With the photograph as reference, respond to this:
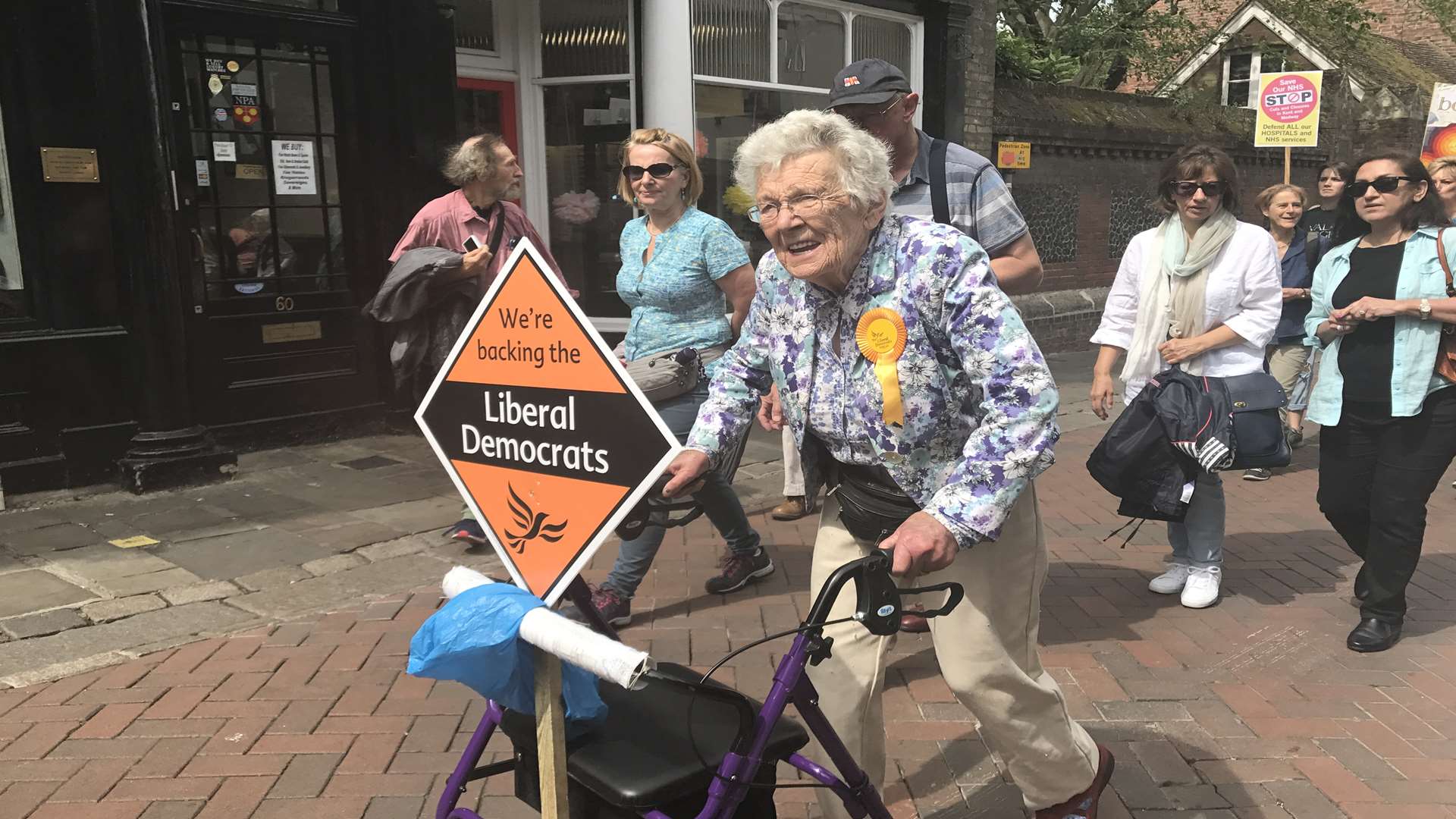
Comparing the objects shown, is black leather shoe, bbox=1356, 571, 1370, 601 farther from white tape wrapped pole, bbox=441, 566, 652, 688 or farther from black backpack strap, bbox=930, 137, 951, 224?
white tape wrapped pole, bbox=441, 566, 652, 688

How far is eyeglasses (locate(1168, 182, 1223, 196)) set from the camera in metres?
4.37

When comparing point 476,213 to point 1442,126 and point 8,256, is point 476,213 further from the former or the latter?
point 1442,126

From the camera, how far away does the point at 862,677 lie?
253 centimetres

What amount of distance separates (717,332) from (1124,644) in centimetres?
193

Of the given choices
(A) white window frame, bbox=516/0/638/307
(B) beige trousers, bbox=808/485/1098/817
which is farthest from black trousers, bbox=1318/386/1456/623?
(A) white window frame, bbox=516/0/638/307

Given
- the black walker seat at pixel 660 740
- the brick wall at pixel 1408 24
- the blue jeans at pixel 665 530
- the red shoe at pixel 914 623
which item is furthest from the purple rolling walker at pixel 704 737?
the brick wall at pixel 1408 24

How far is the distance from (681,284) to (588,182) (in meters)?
4.65

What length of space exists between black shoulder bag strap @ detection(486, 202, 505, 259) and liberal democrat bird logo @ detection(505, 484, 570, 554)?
303 cm

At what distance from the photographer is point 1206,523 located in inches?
182

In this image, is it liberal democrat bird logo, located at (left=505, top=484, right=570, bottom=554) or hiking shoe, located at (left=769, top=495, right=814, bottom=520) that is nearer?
liberal democrat bird logo, located at (left=505, top=484, right=570, bottom=554)

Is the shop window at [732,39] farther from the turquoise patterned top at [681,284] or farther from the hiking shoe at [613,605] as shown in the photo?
the hiking shoe at [613,605]

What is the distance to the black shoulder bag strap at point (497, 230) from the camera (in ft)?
16.7

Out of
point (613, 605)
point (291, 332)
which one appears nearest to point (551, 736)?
point (613, 605)

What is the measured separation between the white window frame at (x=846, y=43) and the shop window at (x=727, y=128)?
0.05 meters
